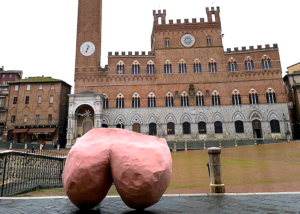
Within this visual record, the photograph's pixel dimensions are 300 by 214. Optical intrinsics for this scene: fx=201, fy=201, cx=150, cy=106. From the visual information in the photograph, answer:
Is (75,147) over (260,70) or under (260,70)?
under

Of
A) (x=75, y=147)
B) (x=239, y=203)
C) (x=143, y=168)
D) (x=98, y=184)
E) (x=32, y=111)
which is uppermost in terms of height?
(x=32, y=111)

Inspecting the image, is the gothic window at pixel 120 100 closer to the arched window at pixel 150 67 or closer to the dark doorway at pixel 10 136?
the arched window at pixel 150 67

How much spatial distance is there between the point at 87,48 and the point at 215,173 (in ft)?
114

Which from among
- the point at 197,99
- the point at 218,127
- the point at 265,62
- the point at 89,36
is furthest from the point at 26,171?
the point at 265,62

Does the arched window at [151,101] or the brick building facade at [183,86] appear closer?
the brick building facade at [183,86]

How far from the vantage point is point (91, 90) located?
1372 inches

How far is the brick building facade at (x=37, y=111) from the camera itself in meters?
33.6

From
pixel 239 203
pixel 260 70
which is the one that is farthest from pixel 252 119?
pixel 239 203

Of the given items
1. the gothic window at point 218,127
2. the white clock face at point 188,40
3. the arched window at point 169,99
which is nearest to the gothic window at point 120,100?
the arched window at point 169,99

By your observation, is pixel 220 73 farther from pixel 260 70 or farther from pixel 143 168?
pixel 143 168

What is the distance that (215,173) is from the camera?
6.32 metres

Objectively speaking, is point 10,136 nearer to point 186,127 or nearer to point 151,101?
point 151,101

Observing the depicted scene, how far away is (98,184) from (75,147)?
97cm

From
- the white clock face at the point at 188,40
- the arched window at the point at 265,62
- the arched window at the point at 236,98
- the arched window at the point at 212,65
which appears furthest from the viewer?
the white clock face at the point at 188,40
